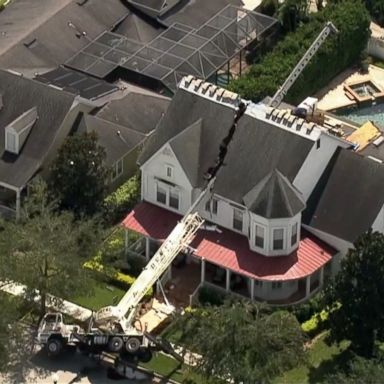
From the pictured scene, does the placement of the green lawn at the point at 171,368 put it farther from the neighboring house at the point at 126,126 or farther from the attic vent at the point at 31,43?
the attic vent at the point at 31,43

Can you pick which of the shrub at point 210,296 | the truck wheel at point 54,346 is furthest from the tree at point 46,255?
the shrub at point 210,296

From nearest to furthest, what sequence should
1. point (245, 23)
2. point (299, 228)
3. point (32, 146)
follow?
point (299, 228), point (32, 146), point (245, 23)

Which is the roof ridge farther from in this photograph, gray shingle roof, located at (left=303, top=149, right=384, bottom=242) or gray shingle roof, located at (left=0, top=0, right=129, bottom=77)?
gray shingle roof, located at (left=0, top=0, right=129, bottom=77)

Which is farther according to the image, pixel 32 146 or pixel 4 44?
pixel 4 44

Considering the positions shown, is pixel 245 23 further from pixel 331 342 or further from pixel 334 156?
pixel 331 342

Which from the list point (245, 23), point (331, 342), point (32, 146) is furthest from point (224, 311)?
point (245, 23)

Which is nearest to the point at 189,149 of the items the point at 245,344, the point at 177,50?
the point at 245,344
